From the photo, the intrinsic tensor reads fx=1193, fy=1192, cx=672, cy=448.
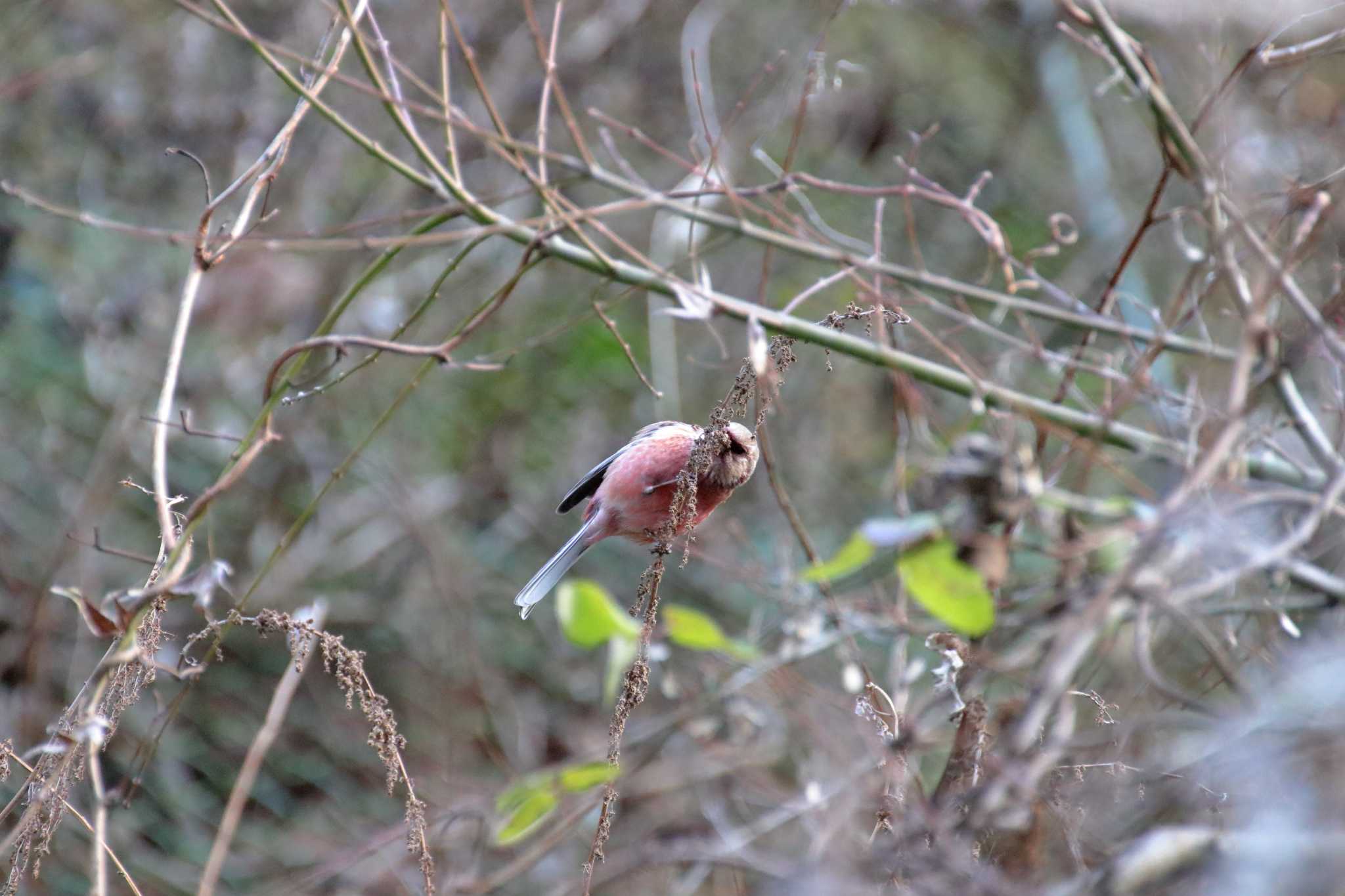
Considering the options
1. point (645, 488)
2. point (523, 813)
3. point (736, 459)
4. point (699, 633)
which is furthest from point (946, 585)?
point (645, 488)

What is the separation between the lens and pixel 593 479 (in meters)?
5.35

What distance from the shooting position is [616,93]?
27.3ft

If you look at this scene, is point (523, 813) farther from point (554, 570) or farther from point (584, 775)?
point (554, 570)

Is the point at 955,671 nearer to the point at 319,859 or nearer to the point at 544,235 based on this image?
the point at 544,235

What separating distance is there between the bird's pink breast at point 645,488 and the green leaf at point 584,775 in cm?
263

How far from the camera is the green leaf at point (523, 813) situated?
5.13ft

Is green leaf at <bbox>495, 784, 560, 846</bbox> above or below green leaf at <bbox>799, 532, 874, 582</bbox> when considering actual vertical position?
below

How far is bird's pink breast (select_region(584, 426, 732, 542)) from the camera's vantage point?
173 inches

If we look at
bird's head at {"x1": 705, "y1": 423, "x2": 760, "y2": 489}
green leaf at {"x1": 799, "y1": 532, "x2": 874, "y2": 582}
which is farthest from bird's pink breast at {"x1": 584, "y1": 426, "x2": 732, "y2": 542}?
green leaf at {"x1": 799, "y1": 532, "x2": 874, "y2": 582}

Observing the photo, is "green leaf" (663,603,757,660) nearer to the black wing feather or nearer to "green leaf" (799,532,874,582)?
"green leaf" (799,532,874,582)

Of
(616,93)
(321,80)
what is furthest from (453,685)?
(321,80)

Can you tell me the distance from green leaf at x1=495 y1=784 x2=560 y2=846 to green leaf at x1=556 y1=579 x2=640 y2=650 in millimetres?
276

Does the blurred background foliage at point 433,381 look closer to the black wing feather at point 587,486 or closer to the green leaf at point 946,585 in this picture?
the black wing feather at point 587,486

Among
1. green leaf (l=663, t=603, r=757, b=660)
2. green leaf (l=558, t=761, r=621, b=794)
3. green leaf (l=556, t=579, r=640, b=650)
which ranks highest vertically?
green leaf (l=556, t=579, r=640, b=650)
